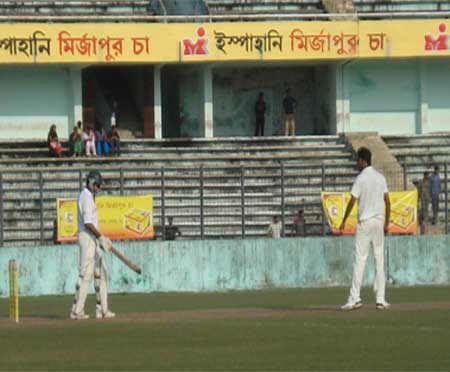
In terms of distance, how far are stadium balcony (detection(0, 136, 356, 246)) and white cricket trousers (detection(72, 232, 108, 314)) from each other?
1155 cm

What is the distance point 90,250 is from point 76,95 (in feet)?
87.6

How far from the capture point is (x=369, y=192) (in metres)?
22.1

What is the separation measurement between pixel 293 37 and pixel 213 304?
22058mm

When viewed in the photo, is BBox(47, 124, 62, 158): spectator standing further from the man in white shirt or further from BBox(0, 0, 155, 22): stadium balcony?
the man in white shirt

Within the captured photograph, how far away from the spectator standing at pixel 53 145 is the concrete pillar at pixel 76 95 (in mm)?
3318

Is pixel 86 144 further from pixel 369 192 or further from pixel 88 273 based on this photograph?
Result: pixel 369 192

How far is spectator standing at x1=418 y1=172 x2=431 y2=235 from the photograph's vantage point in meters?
35.9

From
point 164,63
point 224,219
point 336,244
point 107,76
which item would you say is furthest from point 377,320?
point 107,76

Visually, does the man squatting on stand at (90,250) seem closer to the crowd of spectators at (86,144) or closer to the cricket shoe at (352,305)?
the cricket shoe at (352,305)

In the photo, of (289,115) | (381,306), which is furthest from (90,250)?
(289,115)

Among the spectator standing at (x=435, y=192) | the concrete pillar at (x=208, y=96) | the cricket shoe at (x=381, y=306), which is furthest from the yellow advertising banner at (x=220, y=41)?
the cricket shoe at (x=381, y=306)

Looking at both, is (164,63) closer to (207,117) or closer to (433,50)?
(207,117)

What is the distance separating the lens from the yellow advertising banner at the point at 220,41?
46062 millimetres

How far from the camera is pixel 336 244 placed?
33531 millimetres
